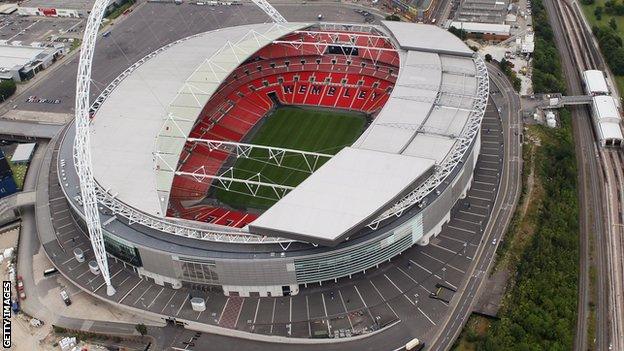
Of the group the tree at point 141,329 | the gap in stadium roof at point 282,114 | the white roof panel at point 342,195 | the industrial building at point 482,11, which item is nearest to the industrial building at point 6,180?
the gap in stadium roof at point 282,114

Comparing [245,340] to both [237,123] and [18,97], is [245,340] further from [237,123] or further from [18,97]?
[18,97]

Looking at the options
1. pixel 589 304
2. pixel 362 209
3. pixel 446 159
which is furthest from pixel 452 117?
pixel 589 304

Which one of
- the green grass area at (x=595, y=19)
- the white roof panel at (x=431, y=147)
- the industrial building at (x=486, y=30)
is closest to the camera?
the white roof panel at (x=431, y=147)

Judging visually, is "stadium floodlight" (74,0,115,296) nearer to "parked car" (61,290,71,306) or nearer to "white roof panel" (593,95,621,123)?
"parked car" (61,290,71,306)

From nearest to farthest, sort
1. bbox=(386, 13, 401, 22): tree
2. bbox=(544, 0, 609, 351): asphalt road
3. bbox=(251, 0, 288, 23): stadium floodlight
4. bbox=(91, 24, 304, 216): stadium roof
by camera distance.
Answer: bbox=(544, 0, 609, 351): asphalt road, bbox=(91, 24, 304, 216): stadium roof, bbox=(251, 0, 288, 23): stadium floodlight, bbox=(386, 13, 401, 22): tree

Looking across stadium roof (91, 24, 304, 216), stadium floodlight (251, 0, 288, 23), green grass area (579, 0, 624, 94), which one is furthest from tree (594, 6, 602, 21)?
stadium floodlight (251, 0, 288, 23)

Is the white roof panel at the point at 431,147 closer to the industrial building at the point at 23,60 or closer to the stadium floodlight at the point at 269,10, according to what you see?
the stadium floodlight at the point at 269,10
